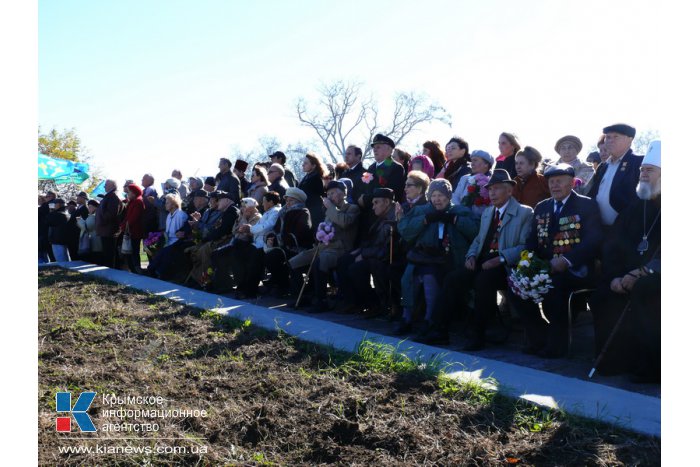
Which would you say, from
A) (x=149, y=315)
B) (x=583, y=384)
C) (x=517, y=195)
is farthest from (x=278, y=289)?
(x=583, y=384)

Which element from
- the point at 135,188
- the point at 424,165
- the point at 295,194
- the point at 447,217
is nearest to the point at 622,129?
the point at 447,217

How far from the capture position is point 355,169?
9.88 m

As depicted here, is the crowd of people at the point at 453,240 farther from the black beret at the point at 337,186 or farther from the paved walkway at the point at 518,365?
the paved walkway at the point at 518,365

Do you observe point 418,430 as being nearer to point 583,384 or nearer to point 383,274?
point 583,384

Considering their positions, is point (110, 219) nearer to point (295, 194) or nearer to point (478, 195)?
point (295, 194)

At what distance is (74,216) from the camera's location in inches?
651

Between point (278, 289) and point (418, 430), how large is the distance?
6.39 m

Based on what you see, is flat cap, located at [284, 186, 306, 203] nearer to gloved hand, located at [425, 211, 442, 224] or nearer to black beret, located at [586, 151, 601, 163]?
gloved hand, located at [425, 211, 442, 224]

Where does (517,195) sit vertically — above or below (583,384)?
above

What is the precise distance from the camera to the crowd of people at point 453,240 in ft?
18.2

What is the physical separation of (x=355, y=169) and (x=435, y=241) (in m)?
3.08

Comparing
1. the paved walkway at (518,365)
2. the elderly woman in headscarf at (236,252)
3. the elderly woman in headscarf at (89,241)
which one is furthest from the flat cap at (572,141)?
the elderly woman in headscarf at (89,241)

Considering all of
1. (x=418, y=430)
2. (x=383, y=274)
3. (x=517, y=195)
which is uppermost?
(x=517, y=195)

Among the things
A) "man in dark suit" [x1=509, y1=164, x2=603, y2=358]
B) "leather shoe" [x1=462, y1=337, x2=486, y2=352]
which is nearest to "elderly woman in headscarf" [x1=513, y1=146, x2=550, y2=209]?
"man in dark suit" [x1=509, y1=164, x2=603, y2=358]
